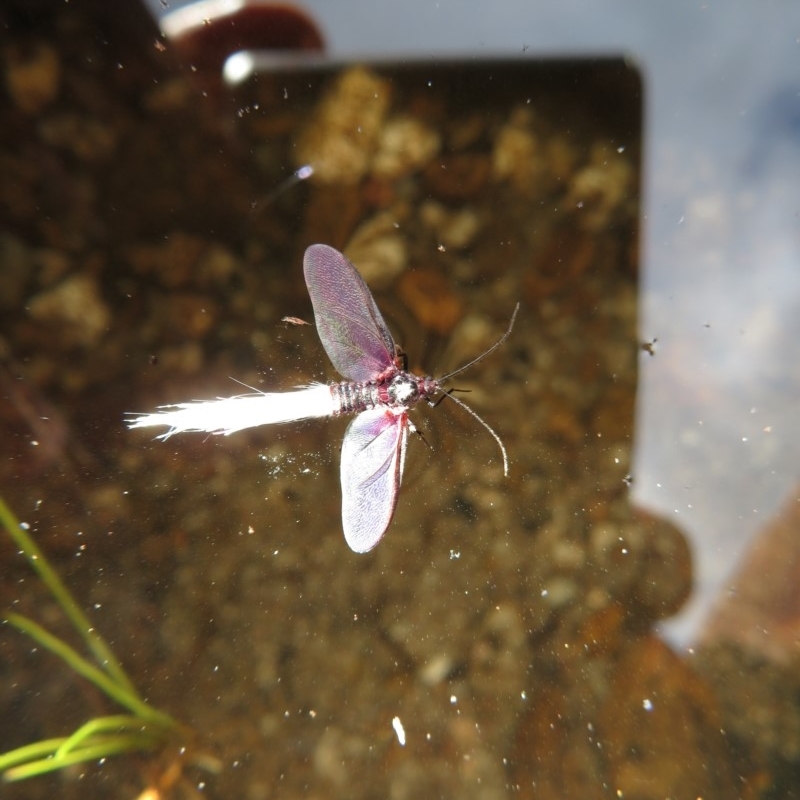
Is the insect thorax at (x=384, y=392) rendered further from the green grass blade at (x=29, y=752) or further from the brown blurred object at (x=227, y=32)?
the green grass blade at (x=29, y=752)

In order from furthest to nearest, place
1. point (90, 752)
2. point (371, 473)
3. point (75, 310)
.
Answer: point (75, 310), point (90, 752), point (371, 473)

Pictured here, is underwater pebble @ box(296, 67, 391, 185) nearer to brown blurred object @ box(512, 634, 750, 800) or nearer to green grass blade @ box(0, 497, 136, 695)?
green grass blade @ box(0, 497, 136, 695)

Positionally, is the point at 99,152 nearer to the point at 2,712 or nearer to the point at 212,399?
the point at 212,399

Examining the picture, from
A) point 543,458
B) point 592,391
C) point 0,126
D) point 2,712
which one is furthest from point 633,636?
point 0,126

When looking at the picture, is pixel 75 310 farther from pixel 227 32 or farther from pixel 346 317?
pixel 227 32

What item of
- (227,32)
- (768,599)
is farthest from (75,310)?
(768,599)

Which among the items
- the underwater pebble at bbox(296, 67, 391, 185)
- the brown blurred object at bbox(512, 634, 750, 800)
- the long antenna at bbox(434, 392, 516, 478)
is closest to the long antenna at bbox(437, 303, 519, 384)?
the long antenna at bbox(434, 392, 516, 478)
